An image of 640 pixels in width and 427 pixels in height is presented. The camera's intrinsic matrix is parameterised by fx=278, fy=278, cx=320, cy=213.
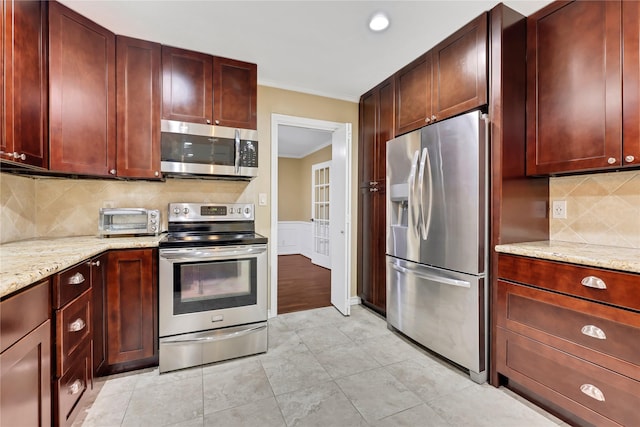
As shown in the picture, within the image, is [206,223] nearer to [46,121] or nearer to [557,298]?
[46,121]

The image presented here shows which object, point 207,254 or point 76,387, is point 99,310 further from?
point 207,254

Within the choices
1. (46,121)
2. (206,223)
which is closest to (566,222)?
(206,223)

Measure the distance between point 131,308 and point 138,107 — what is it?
4.91 ft

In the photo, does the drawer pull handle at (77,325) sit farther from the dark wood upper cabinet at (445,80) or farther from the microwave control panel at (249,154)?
the dark wood upper cabinet at (445,80)

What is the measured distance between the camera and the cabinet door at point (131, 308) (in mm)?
1835

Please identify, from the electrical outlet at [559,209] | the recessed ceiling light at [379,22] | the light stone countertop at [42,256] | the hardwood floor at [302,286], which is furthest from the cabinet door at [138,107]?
the electrical outlet at [559,209]

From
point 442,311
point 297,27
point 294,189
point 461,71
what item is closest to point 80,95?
point 297,27

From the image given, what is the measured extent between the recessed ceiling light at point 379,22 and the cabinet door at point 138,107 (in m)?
1.67

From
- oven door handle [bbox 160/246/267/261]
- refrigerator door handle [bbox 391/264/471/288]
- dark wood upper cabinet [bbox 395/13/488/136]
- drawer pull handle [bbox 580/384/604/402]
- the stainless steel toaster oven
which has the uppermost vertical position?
dark wood upper cabinet [bbox 395/13/488/136]

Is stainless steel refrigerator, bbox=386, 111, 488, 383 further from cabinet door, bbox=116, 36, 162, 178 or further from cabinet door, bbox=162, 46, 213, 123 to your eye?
cabinet door, bbox=116, 36, 162, 178

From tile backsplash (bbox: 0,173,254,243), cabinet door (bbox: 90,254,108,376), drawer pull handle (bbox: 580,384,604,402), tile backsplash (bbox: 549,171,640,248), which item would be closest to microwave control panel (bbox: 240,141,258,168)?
tile backsplash (bbox: 0,173,254,243)

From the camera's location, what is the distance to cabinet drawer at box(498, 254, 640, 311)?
1251mm

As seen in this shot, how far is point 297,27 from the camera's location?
2.02 m

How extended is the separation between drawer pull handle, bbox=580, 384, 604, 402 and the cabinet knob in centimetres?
260
